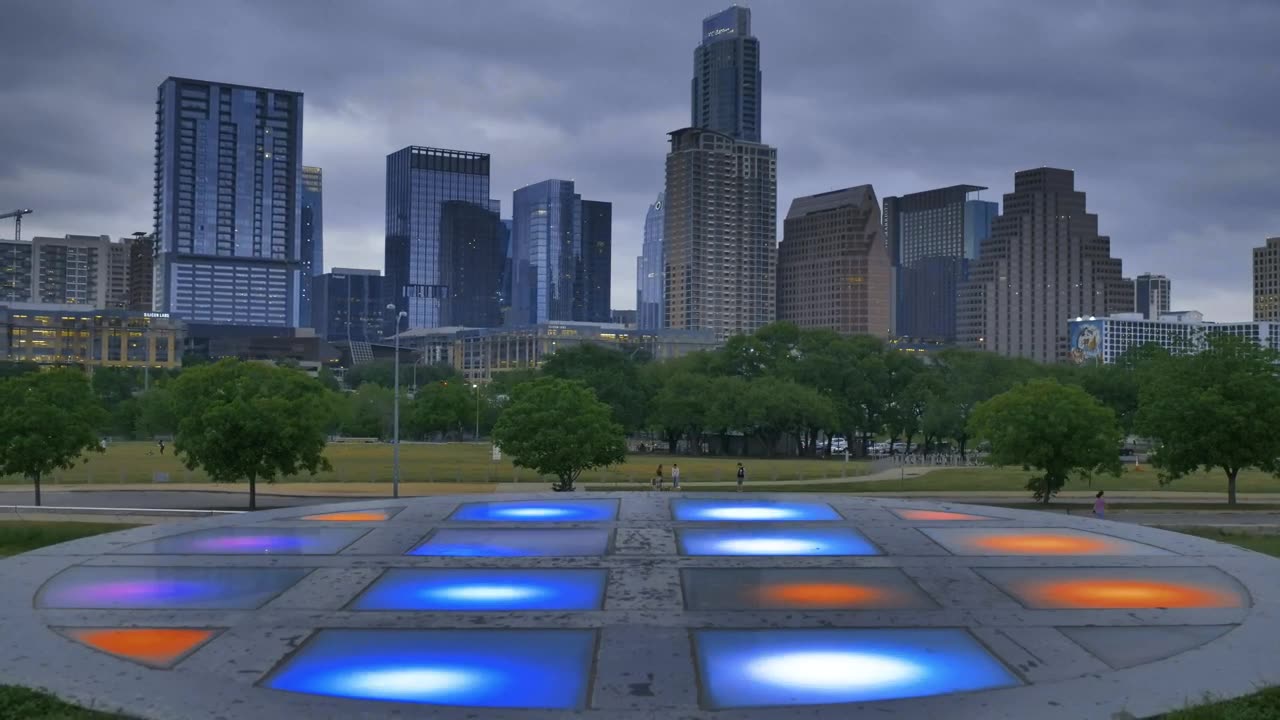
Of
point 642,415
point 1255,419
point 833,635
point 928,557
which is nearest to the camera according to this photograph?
point 833,635

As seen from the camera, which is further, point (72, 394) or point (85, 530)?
point (72, 394)

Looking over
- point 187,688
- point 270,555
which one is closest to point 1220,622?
point 187,688

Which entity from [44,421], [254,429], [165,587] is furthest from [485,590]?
[44,421]

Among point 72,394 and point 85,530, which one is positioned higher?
point 72,394

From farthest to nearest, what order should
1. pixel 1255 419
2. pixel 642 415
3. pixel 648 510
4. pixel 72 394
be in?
1. pixel 642 415
2. pixel 72 394
3. pixel 1255 419
4. pixel 648 510

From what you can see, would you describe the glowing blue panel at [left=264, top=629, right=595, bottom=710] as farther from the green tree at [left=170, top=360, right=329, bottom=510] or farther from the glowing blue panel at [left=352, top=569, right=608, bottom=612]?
the green tree at [left=170, top=360, right=329, bottom=510]

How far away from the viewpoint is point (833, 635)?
45.2 ft

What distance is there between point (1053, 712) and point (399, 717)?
6.45 m

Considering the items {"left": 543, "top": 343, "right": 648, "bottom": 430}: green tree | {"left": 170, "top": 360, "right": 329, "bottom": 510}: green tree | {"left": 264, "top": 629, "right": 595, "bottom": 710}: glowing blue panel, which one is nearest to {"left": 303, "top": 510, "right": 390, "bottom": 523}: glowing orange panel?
{"left": 264, "top": 629, "right": 595, "bottom": 710}: glowing blue panel

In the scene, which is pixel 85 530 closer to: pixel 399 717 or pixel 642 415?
pixel 399 717

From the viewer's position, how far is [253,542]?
2088 cm

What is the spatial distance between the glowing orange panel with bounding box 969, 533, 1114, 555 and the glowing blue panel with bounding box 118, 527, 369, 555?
40.0 ft

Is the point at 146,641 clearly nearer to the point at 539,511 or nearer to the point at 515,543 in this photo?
the point at 515,543

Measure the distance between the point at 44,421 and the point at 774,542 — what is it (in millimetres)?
41610
